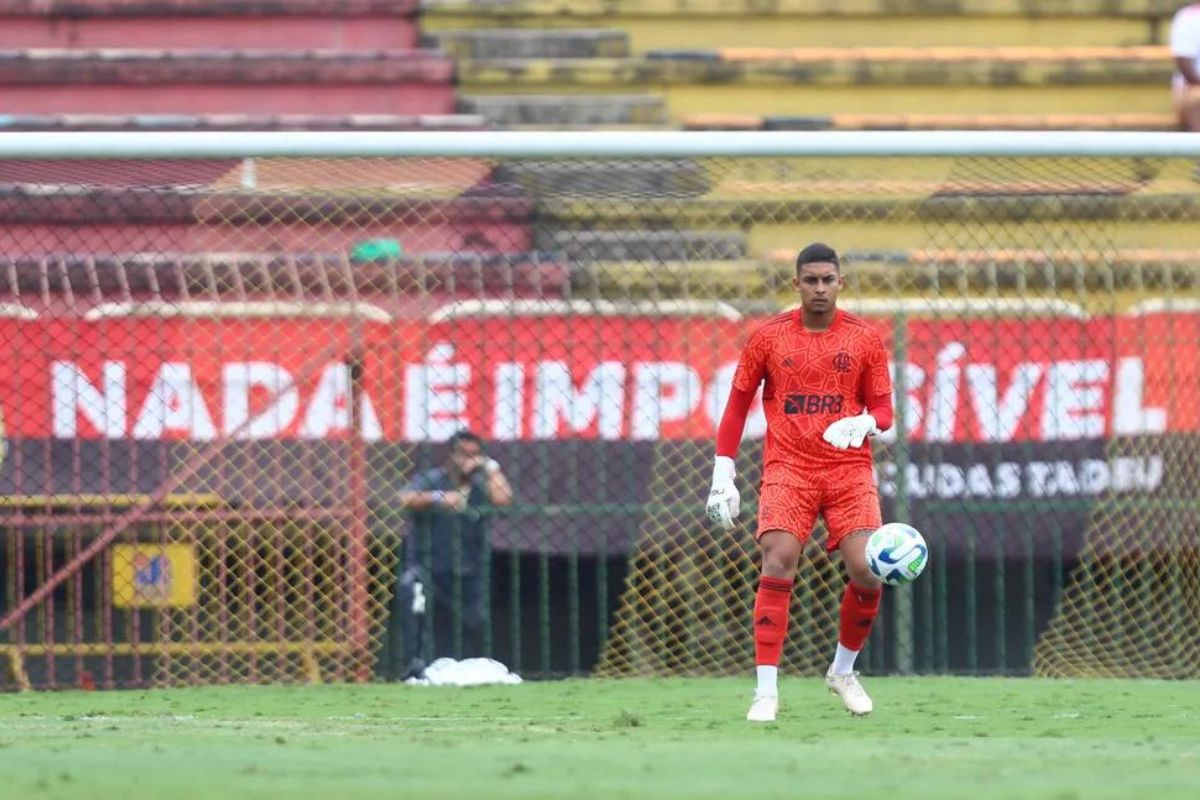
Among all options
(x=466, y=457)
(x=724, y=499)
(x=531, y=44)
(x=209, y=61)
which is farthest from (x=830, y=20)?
(x=724, y=499)

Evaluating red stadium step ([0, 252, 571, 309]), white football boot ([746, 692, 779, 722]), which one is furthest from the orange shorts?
red stadium step ([0, 252, 571, 309])

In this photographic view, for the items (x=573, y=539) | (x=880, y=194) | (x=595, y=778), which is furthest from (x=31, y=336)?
(x=595, y=778)

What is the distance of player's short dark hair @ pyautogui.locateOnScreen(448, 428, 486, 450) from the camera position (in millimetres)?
12641

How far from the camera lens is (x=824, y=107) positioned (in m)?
17.5

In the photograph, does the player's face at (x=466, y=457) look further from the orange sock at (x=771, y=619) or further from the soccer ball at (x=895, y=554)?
the soccer ball at (x=895, y=554)

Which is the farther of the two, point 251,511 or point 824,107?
point 824,107

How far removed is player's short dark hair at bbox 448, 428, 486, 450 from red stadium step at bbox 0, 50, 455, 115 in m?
4.61

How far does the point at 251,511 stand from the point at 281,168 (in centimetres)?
181

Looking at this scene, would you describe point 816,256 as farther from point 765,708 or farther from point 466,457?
point 466,457

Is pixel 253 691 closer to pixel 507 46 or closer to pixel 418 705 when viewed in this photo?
pixel 418 705

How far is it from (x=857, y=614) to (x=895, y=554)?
503 mm

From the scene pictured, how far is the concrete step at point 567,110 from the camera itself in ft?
54.9

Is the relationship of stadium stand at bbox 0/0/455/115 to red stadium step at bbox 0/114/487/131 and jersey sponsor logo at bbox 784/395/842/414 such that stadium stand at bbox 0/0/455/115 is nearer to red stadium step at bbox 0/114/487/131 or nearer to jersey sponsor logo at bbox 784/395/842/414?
red stadium step at bbox 0/114/487/131

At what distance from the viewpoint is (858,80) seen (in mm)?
17484
